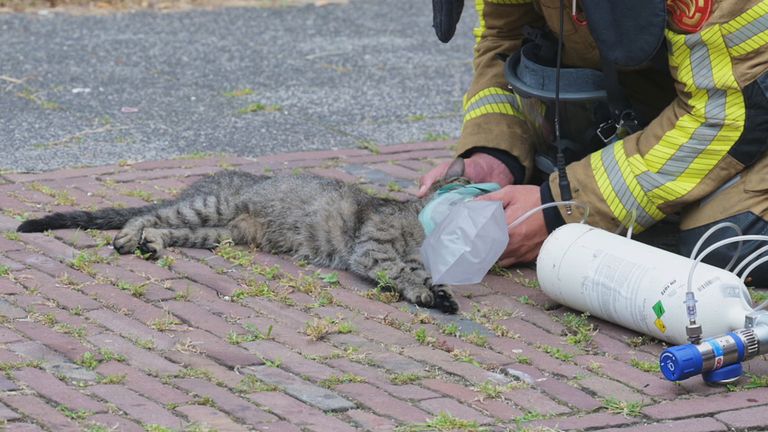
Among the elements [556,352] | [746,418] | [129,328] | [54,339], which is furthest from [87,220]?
[746,418]

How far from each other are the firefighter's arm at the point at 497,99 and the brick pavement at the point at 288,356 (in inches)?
25.7

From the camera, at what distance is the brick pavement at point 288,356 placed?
11.6 ft

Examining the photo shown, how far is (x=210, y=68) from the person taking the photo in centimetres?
849

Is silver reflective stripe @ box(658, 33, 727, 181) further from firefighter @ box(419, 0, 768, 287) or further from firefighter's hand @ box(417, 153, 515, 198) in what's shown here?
firefighter's hand @ box(417, 153, 515, 198)

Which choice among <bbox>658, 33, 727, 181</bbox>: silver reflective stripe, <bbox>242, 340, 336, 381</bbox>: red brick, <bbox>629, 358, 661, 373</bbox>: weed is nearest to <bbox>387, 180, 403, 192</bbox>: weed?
<bbox>658, 33, 727, 181</bbox>: silver reflective stripe

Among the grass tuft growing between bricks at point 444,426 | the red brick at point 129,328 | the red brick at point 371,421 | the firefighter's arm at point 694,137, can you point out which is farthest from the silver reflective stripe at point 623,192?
the red brick at point 129,328

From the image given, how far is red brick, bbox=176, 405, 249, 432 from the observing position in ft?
11.2

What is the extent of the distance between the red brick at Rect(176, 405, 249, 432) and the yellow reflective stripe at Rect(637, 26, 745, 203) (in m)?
2.07

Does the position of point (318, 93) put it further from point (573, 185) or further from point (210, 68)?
point (573, 185)

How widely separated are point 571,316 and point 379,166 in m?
2.30

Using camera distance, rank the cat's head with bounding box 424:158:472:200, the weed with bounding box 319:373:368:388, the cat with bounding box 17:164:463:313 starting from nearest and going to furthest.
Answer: the weed with bounding box 319:373:368:388
the cat with bounding box 17:164:463:313
the cat's head with bounding box 424:158:472:200

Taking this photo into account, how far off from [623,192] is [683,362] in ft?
3.95

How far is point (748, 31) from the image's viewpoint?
4531mm

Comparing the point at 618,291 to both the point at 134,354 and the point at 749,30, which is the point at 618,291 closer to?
the point at 749,30
